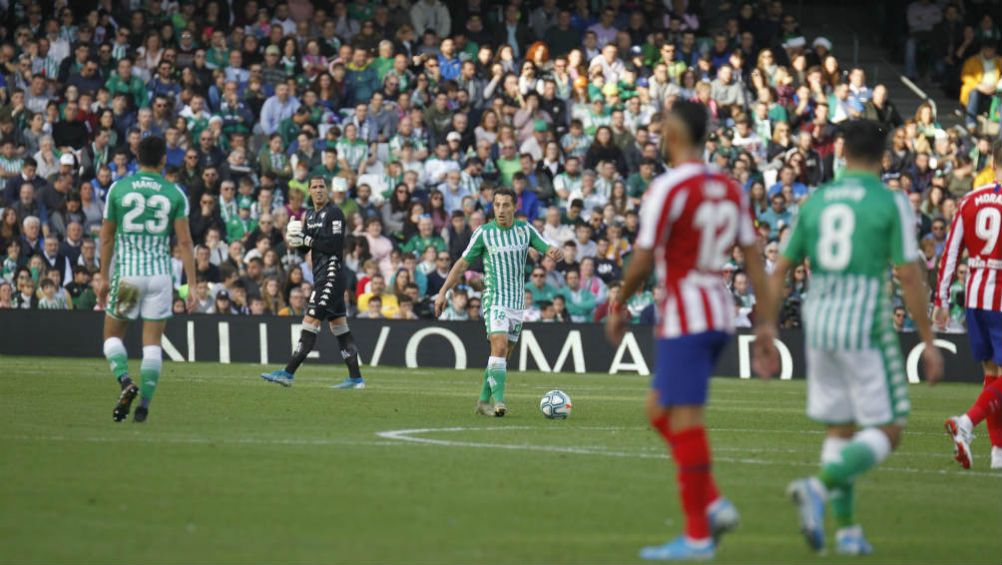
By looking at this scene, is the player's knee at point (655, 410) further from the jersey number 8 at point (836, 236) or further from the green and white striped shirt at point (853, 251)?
the jersey number 8 at point (836, 236)

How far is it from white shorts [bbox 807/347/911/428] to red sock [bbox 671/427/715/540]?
94 centimetres

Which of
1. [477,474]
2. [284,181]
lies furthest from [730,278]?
[477,474]

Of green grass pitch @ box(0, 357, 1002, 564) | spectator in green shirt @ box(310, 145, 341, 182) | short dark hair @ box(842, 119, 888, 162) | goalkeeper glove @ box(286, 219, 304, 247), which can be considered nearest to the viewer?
green grass pitch @ box(0, 357, 1002, 564)

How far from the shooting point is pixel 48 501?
879cm

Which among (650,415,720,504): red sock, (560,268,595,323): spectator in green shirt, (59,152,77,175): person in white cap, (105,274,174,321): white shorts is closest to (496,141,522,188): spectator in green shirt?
(560,268,595,323): spectator in green shirt

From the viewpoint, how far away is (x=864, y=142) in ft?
27.5

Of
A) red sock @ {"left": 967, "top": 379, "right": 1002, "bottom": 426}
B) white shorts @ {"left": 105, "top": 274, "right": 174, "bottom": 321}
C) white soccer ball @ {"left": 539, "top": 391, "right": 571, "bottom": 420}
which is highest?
white shorts @ {"left": 105, "top": 274, "right": 174, "bottom": 321}

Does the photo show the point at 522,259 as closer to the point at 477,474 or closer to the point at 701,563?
the point at 477,474

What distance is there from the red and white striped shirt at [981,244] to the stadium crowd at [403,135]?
1374 centimetres

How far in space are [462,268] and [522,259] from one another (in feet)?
1.93

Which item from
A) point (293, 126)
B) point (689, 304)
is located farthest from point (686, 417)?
point (293, 126)

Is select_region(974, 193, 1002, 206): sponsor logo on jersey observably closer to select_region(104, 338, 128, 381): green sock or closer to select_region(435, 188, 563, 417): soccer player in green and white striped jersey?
select_region(435, 188, 563, 417): soccer player in green and white striped jersey

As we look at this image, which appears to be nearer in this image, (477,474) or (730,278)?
(477,474)

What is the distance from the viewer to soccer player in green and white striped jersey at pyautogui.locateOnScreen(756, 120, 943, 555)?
805 centimetres
